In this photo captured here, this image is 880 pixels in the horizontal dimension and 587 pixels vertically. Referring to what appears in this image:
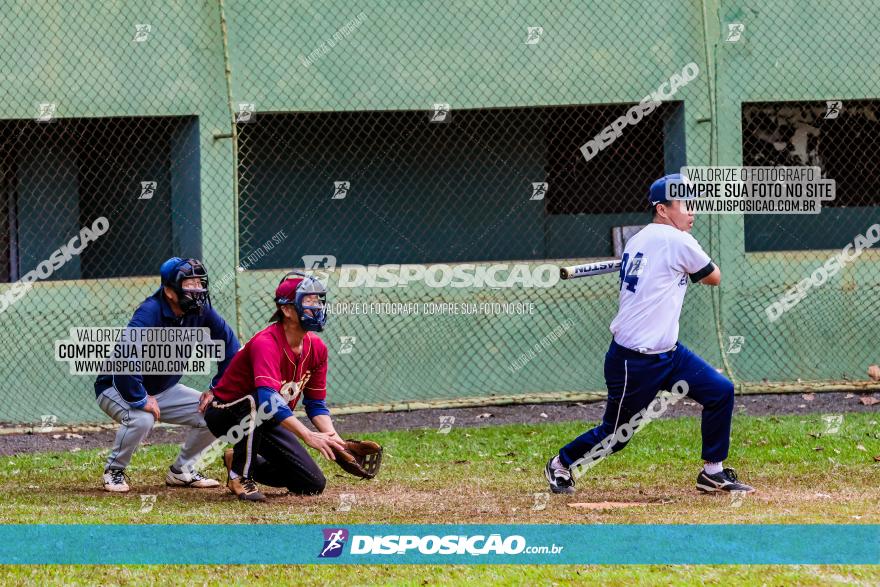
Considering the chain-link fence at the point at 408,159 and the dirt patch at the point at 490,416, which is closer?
the dirt patch at the point at 490,416

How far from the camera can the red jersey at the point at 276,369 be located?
25.5 ft

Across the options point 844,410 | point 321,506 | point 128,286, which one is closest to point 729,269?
point 844,410

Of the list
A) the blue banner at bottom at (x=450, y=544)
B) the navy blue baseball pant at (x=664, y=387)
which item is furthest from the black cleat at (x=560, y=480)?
the blue banner at bottom at (x=450, y=544)

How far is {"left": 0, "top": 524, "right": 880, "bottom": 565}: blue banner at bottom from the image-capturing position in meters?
5.96

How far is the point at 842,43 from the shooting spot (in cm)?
1343

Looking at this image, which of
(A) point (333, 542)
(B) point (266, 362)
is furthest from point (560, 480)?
(A) point (333, 542)

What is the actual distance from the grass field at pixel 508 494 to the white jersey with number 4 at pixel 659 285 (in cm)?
96

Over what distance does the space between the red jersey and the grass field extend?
0.66 m

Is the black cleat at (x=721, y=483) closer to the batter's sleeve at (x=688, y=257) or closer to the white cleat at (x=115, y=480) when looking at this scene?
the batter's sleeve at (x=688, y=257)

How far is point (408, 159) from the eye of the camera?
14.3 m

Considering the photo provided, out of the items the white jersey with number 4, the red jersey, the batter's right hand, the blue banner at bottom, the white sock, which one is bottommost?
the blue banner at bottom

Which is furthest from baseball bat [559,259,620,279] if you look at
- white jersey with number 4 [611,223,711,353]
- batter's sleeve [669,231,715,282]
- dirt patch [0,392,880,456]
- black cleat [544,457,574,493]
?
dirt patch [0,392,880,456]

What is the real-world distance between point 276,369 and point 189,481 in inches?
58.0

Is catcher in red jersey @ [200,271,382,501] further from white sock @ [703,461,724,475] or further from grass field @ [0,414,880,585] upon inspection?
white sock @ [703,461,724,475]
